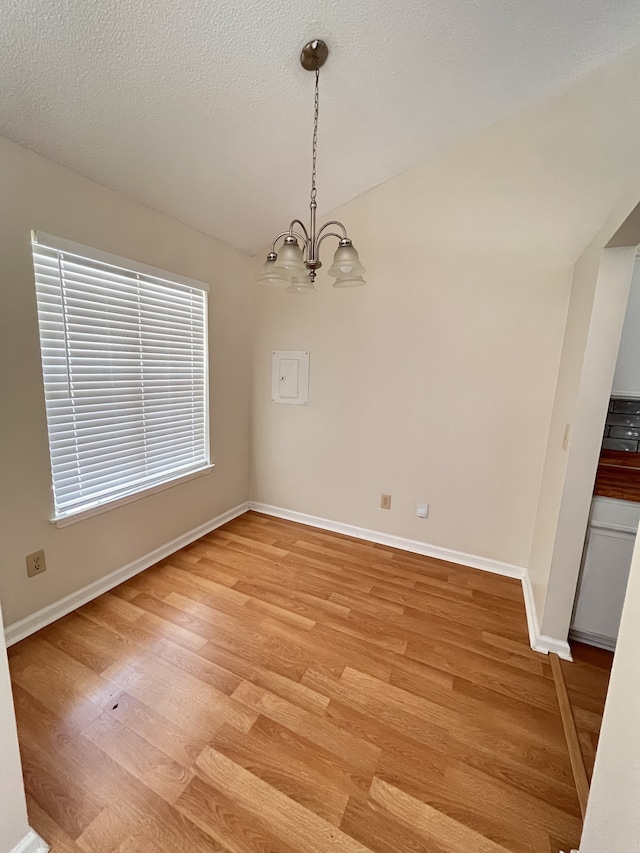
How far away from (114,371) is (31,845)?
1.90 metres

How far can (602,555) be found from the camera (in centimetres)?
174

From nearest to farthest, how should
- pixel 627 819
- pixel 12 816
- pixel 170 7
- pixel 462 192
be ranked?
pixel 627 819
pixel 12 816
pixel 170 7
pixel 462 192

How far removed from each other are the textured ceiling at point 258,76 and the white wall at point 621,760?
2070mm

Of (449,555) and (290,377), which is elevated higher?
(290,377)

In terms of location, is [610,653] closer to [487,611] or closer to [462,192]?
[487,611]

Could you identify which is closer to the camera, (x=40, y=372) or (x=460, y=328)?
(x=40, y=372)

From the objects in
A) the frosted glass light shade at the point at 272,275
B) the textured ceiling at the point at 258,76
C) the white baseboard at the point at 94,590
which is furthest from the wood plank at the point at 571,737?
the textured ceiling at the point at 258,76

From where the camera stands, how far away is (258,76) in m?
1.52

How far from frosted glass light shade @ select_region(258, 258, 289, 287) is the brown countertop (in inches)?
70.9

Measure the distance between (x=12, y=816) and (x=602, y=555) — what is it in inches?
95.7

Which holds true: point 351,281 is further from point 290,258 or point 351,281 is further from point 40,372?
point 40,372

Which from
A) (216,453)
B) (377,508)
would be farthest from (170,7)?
(377,508)

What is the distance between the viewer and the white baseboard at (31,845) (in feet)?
3.06

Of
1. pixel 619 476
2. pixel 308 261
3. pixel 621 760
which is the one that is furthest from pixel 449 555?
pixel 308 261
